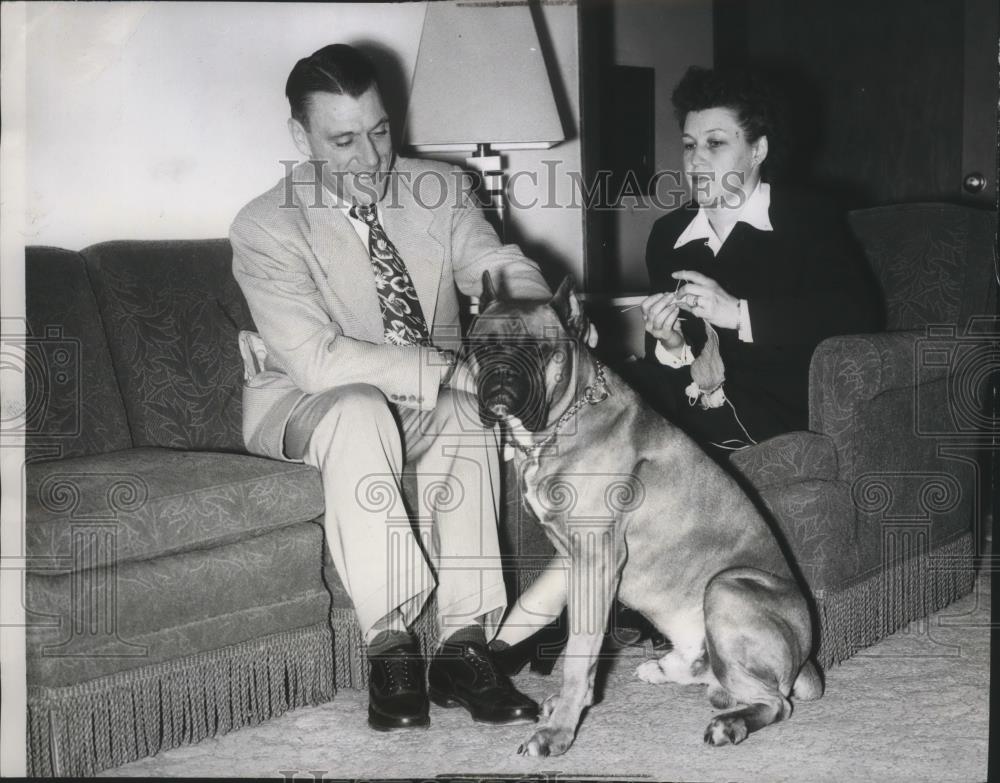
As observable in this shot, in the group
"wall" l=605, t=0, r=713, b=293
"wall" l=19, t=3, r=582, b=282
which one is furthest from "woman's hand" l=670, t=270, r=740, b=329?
"wall" l=605, t=0, r=713, b=293

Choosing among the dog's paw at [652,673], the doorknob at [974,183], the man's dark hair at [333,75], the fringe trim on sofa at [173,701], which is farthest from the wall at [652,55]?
the fringe trim on sofa at [173,701]

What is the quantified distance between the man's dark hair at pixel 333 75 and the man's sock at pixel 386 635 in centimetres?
122

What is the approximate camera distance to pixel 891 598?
2.74 metres

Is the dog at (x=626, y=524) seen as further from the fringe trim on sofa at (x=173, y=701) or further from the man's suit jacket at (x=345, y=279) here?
the fringe trim on sofa at (x=173, y=701)

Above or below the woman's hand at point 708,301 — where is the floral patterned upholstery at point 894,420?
below

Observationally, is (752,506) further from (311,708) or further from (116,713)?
(116,713)

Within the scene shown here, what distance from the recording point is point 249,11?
10.3 ft

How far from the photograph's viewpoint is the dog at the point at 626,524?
199 centimetres

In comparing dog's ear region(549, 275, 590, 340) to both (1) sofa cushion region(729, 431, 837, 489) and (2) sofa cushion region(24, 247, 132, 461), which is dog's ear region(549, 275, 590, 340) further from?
(2) sofa cushion region(24, 247, 132, 461)

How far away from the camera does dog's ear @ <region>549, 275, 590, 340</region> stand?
1.96m

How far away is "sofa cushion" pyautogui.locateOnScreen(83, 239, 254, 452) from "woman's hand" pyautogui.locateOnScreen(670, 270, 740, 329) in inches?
49.6

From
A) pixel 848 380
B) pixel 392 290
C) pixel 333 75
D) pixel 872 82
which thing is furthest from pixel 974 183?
pixel 333 75

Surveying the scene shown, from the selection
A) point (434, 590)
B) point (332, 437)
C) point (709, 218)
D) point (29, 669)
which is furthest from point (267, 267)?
point (709, 218)

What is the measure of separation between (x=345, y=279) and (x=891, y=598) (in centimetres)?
165
